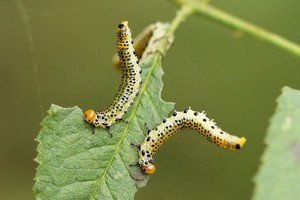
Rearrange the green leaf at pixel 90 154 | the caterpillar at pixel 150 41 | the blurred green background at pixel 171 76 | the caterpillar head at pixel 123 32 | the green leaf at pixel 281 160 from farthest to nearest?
the blurred green background at pixel 171 76
the caterpillar at pixel 150 41
the caterpillar head at pixel 123 32
the green leaf at pixel 90 154
the green leaf at pixel 281 160

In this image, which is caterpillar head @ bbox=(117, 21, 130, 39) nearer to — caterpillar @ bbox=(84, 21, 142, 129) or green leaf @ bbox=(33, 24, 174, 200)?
caterpillar @ bbox=(84, 21, 142, 129)

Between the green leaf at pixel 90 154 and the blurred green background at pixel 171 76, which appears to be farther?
the blurred green background at pixel 171 76

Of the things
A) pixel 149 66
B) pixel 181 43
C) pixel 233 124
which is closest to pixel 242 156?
pixel 233 124

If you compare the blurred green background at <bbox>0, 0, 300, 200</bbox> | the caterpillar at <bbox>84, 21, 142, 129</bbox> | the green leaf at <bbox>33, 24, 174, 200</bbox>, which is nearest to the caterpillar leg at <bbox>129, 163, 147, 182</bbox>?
the green leaf at <bbox>33, 24, 174, 200</bbox>

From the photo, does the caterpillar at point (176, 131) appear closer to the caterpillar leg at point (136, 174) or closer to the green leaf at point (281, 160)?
the caterpillar leg at point (136, 174)

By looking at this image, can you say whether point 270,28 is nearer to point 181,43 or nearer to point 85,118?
point 181,43

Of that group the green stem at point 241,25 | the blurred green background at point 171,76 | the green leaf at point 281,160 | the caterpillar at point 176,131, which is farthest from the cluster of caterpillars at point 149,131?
the blurred green background at point 171,76

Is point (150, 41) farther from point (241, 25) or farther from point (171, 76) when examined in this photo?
point (171, 76)
